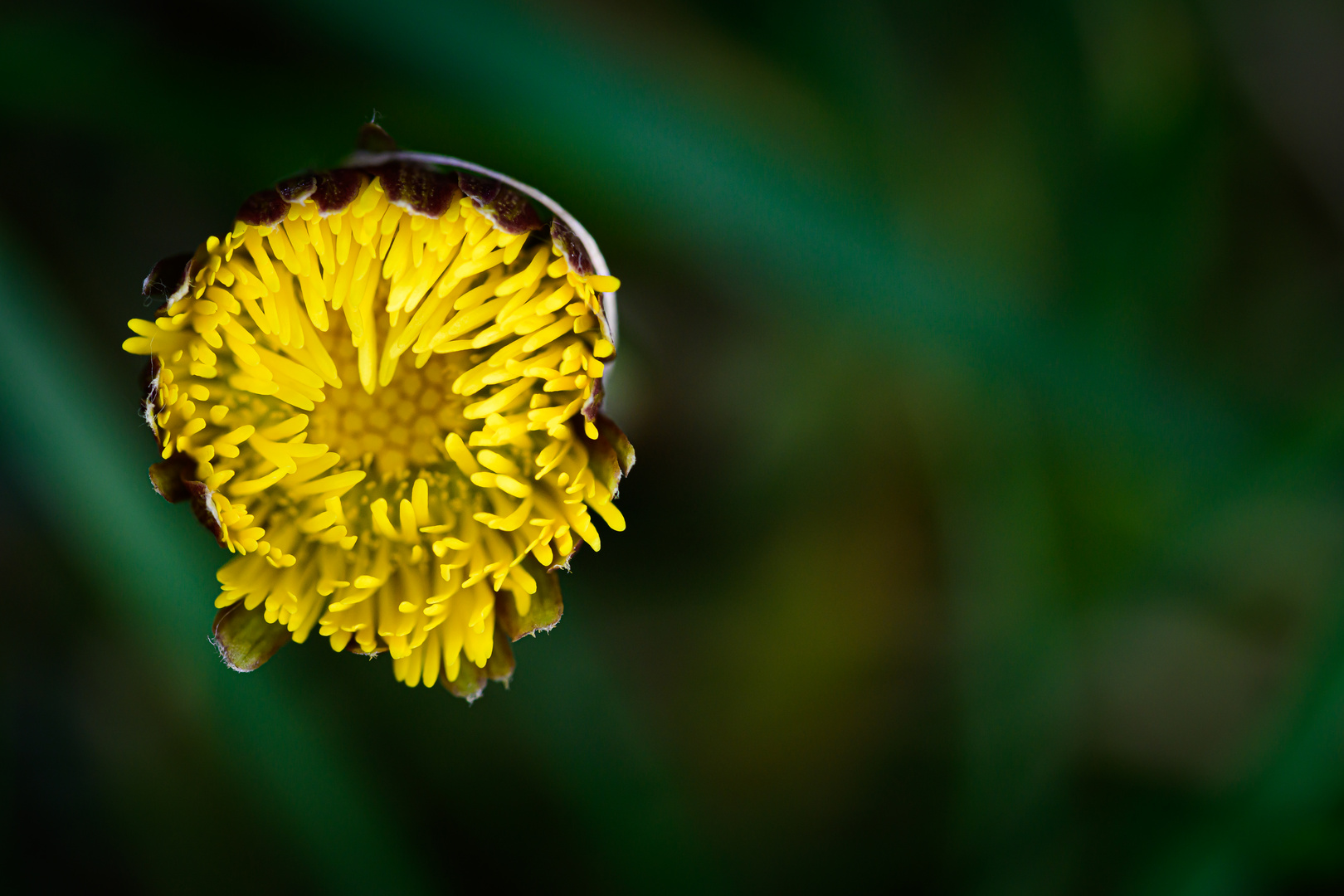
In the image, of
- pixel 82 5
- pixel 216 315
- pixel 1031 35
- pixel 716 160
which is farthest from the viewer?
pixel 1031 35

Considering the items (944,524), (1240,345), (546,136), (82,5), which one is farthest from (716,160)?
(1240,345)

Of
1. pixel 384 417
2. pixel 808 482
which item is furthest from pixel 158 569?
pixel 808 482

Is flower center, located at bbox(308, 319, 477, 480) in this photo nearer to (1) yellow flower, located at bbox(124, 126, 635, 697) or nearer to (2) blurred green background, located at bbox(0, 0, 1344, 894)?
(1) yellow flower, located at bbox(124, 126, 635, 697)

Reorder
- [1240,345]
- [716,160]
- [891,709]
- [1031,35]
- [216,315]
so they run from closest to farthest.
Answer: [216,315] < [716,160] < [1031,35] < [1240,345] < [891,709]

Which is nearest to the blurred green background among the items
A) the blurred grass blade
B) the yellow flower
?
the blurred grass blade

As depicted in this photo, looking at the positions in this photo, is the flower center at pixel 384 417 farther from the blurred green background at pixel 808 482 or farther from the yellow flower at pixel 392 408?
the blurred green background at pixel 808 482

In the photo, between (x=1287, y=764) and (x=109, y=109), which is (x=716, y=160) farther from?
(x=1287, y=764)

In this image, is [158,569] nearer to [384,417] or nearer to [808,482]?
[384,417]

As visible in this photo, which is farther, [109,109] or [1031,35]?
[1031,35]
